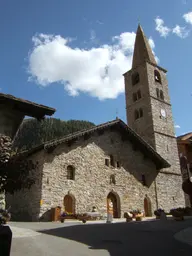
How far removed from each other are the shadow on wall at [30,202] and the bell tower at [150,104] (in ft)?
40.7

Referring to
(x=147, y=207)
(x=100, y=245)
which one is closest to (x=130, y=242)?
(x=100, y=245)

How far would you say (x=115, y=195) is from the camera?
20359 mm

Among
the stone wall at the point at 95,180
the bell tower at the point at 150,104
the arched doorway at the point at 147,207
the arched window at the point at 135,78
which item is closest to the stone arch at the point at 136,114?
the bell tower at the point at 150,104

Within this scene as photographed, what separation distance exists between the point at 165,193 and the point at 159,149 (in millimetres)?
4285

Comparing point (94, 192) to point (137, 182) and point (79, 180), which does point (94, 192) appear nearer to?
point (79, 180)

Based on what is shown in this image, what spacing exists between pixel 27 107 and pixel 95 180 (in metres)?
12.4

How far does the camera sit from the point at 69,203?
58.6 ft

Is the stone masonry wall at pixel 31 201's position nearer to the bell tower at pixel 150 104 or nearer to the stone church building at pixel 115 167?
the stone church building at pixel 115 167

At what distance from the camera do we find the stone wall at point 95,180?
56.6ft

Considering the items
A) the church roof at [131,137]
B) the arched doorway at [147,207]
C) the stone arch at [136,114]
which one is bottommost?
the arched doorway at [147,207]

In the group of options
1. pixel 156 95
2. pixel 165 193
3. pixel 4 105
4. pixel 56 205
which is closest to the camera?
pixel 4 105

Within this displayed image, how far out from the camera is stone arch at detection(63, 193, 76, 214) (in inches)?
695

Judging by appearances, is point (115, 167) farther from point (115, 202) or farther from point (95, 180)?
point (115, 202)

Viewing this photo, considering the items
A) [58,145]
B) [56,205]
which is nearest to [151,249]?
[56,205]
